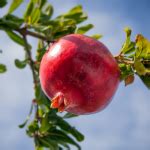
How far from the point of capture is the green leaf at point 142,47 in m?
2.02

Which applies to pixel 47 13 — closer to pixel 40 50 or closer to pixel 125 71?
pixel 40 50

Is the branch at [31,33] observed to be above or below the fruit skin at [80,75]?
above

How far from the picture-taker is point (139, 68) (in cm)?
194

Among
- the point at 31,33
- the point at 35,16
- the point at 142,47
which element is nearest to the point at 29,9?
the point at 35,16

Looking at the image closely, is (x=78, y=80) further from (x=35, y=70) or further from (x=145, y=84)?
(x=35, y=70)

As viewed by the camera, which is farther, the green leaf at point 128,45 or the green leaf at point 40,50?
the green leaf at point 40,50

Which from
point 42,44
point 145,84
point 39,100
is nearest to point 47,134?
point 39,100

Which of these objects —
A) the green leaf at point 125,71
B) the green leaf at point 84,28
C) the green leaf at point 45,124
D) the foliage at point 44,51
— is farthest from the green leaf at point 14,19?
the green leaf at point 125,71

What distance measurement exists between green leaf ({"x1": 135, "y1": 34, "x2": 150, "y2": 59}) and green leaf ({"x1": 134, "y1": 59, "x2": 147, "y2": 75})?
0.27 ft

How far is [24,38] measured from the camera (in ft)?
8.51

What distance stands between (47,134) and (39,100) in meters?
0.42

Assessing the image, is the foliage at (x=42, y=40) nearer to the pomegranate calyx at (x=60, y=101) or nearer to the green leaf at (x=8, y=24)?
the green leaf at (x=8, y=24)

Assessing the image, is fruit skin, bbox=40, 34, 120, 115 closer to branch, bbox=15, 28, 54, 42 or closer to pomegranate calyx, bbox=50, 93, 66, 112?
pomegranate calyx, bbox=50, 93, 66, 112

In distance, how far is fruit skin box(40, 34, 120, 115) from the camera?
1.71 m
